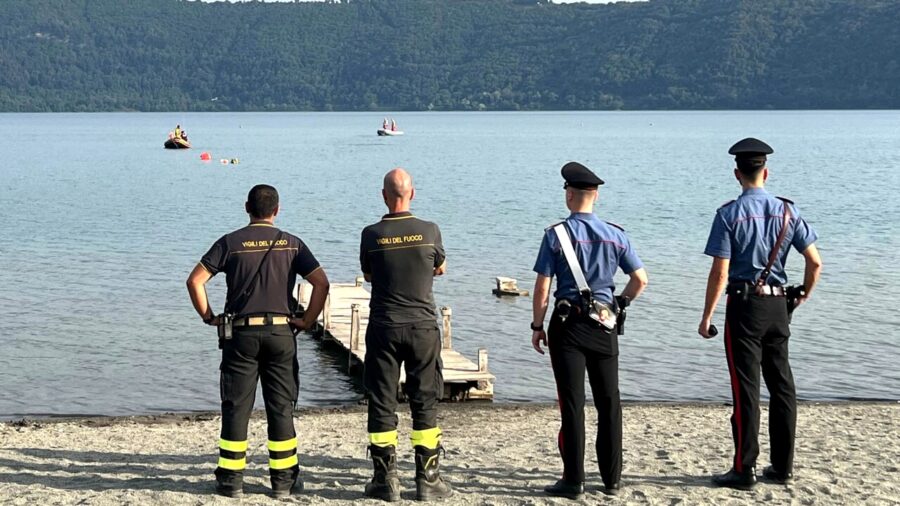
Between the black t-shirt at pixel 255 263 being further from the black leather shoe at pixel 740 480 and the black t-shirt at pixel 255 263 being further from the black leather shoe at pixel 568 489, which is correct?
the black leather shoe at pixel 740 480

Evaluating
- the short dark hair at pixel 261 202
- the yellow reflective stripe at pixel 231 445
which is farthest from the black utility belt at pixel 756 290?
the yellow reflective stripe at pixel 231 445

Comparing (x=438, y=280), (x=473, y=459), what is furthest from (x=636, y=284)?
(x=438, y=280)

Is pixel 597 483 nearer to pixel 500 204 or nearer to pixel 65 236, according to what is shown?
pixel 65 236

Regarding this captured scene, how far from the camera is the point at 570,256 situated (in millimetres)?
8211

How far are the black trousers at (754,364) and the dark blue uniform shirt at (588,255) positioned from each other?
0.93m

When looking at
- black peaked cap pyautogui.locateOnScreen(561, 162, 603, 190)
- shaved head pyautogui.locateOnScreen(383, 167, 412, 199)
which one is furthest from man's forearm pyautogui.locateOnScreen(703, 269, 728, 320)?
shaved head pyautogui.locateOnScreen(383, 167, 412, 199)

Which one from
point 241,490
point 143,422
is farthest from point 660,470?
point 143,422

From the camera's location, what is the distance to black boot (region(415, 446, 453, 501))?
8578 mm

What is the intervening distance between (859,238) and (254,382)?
105ft

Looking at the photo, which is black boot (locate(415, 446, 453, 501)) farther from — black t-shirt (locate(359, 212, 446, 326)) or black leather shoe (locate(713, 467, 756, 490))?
black leather shoe (locate(713, 467, 756, 490))

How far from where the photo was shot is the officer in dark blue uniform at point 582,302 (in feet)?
26.9

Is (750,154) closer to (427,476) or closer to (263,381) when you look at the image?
(427,476)

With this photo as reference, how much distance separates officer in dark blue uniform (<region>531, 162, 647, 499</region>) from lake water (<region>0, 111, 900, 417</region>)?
7.29m

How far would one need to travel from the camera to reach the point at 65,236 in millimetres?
38062
